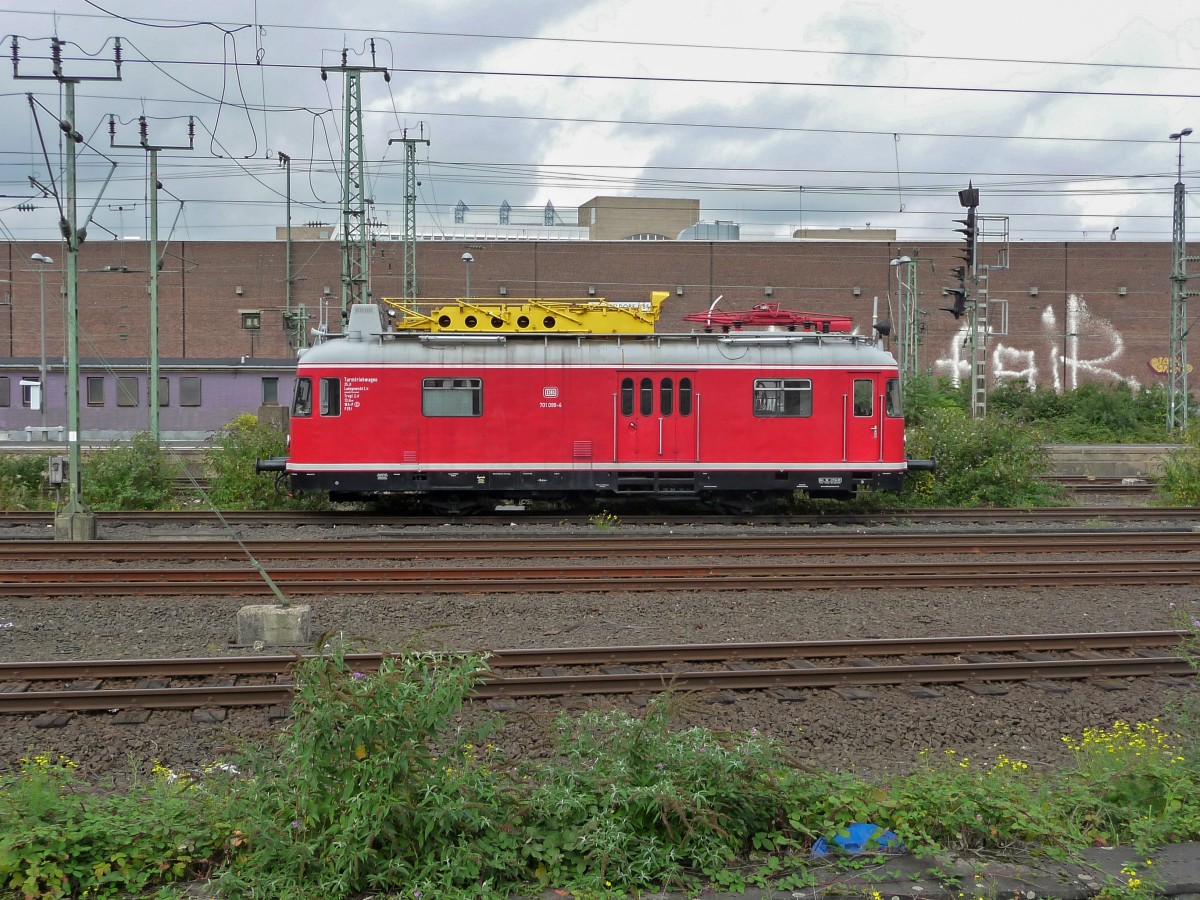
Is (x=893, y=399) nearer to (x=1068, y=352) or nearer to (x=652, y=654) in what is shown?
→ (x=652, y=654)

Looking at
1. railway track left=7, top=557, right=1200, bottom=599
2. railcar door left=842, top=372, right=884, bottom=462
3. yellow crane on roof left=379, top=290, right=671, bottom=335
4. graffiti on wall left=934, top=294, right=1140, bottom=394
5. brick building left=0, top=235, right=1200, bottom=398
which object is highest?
brick building left=0, top=235, right=1200, bottom=398

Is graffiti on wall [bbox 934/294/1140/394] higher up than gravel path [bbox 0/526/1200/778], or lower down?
higher up

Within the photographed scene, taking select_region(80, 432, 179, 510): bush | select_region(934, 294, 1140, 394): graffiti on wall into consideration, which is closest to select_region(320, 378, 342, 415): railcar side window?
select_region(80, 432, 179, 510): bush

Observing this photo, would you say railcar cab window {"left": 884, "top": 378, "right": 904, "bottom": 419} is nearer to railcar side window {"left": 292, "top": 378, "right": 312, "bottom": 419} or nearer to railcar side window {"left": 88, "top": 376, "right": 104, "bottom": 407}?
railcar side window {"left": 292, "top": 378, "right": 312, "bottom": 419}

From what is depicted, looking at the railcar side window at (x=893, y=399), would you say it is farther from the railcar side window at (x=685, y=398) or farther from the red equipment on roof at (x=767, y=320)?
the railcar side window at (x=685, y=398)

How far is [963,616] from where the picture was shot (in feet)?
36.9

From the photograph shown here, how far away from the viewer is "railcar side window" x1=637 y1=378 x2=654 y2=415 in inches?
751

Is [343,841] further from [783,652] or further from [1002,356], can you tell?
[1002,356]

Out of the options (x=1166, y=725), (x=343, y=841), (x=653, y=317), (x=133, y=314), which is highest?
(x=133, y=314)

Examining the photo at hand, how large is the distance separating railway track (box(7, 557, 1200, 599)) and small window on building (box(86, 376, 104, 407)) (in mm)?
26276

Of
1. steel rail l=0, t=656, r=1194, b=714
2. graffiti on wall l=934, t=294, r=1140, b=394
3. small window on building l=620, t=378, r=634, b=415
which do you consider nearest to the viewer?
steel rail l=0, t=656, r=1194, b=714

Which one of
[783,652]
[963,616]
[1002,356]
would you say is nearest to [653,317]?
[963,616]

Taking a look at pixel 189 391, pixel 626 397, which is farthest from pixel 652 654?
pixel 189 391

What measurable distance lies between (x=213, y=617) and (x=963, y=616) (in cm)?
829
